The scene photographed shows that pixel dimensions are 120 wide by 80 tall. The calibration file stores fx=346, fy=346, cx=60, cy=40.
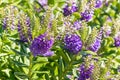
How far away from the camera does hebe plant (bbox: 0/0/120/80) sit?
2.26 m

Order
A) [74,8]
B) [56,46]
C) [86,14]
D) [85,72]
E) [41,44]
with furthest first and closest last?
[74,8]
[86,14]
[56,46]
[85,72]
[41,44]

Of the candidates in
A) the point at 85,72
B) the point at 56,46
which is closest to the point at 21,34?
the point at 56,46

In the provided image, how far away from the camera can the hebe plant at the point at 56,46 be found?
7.41ft

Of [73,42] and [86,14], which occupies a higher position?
[86,14]

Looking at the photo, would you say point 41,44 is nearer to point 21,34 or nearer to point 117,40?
point 21,34

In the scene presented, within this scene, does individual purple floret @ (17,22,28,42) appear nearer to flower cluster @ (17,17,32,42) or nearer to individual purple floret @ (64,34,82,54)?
flower cluster @ (17,17,32,42)

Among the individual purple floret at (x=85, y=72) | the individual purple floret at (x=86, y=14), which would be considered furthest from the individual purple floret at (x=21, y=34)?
the individual purple floret at (x=86, y=14)

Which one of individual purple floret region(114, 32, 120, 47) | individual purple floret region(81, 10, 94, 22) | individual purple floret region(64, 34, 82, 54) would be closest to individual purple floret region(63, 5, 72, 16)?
individual purple floret region(81, 10, 94, 22)

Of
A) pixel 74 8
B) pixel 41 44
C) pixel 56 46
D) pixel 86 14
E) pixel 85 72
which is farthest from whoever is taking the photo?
pixel 74 8

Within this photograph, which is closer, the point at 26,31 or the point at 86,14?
the point at 26,31

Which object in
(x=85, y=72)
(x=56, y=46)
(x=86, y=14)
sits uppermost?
(x=86, y=14)

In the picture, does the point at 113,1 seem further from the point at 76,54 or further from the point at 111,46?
the point at 76,54

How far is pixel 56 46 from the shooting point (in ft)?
8.52

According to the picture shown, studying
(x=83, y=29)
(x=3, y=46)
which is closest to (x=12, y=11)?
(x=3, y=46)
